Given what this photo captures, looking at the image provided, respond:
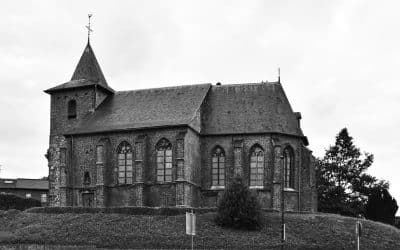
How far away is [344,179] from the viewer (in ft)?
253

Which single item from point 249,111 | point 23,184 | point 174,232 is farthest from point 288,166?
point 23,184

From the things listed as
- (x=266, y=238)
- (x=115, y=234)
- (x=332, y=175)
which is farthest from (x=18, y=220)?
(x=332, y=175)

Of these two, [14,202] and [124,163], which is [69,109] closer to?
[124,163]

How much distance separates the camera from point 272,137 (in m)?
57.5

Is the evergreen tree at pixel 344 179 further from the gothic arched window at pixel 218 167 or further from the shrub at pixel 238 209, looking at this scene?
the shrub at pixel 238 209

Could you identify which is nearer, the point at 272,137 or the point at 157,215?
the point at 157,215

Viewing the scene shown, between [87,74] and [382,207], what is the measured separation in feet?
104

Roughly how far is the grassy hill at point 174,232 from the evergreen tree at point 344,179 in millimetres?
24686

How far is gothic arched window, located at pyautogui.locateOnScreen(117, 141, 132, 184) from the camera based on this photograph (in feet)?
192

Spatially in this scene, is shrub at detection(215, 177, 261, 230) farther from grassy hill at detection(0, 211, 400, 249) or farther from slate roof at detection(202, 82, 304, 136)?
slate roof at detection(202, 82, 304, 136)

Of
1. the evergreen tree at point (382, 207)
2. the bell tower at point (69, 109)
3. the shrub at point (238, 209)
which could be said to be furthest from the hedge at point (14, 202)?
the evergreen tree at point (382, 207)

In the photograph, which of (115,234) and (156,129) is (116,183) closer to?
(156,129)

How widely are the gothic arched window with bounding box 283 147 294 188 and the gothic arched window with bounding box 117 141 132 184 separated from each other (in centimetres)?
1353

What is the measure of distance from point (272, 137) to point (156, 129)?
1004 centimetres
